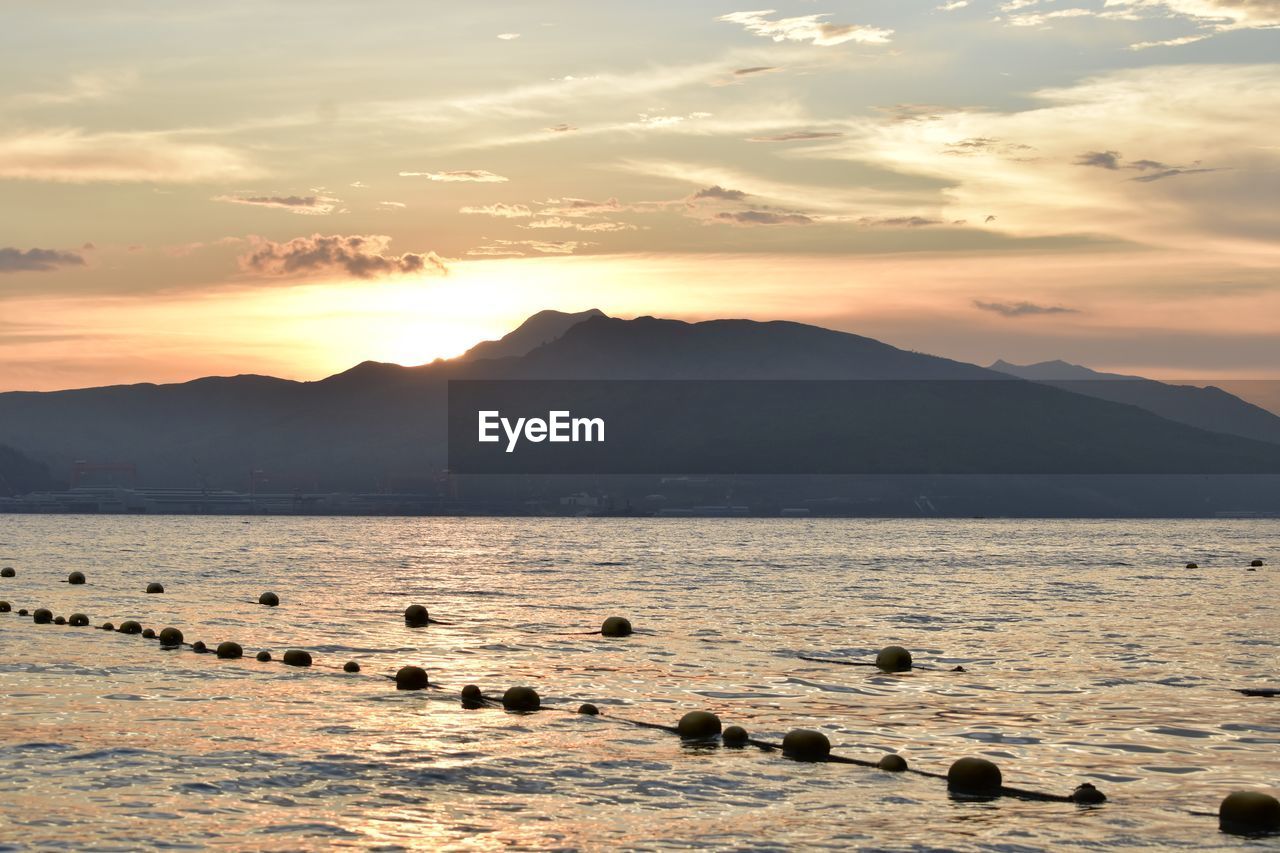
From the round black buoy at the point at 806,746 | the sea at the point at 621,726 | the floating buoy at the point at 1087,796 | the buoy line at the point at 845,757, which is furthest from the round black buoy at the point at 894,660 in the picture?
the floating buoy at the point at 1087,796

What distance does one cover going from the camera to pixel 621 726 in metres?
34.3

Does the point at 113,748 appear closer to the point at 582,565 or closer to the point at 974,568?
the point at 582,565

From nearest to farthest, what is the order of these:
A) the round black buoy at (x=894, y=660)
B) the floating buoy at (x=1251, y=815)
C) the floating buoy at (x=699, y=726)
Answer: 1. the floating buoy at (x=1251, y=815)
2. the floating buoy at (x=699, y=726)
3. the round black buoy at (x=894, y=660)

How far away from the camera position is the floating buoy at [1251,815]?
23500 mm

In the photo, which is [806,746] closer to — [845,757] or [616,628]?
[845,757]

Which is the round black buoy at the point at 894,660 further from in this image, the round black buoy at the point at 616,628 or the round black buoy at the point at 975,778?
the round black buoy at the point at 975,778

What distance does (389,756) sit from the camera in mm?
29438

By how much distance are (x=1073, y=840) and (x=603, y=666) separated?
2618 cm

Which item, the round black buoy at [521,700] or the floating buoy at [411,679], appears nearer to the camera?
the round black buoy at [521,700]

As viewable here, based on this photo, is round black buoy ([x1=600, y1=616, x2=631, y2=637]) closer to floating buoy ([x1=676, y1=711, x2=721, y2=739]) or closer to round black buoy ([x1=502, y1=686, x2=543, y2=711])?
round black buoy ([x1=502, y1=686, x2=543, y2=711])

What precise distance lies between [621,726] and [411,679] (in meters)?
9.20

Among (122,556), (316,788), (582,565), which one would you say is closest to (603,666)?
(316,788)

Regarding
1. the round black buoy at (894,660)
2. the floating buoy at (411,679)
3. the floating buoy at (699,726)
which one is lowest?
the round black buoy at (894,660)

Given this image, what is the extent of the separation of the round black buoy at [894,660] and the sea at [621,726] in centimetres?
82
